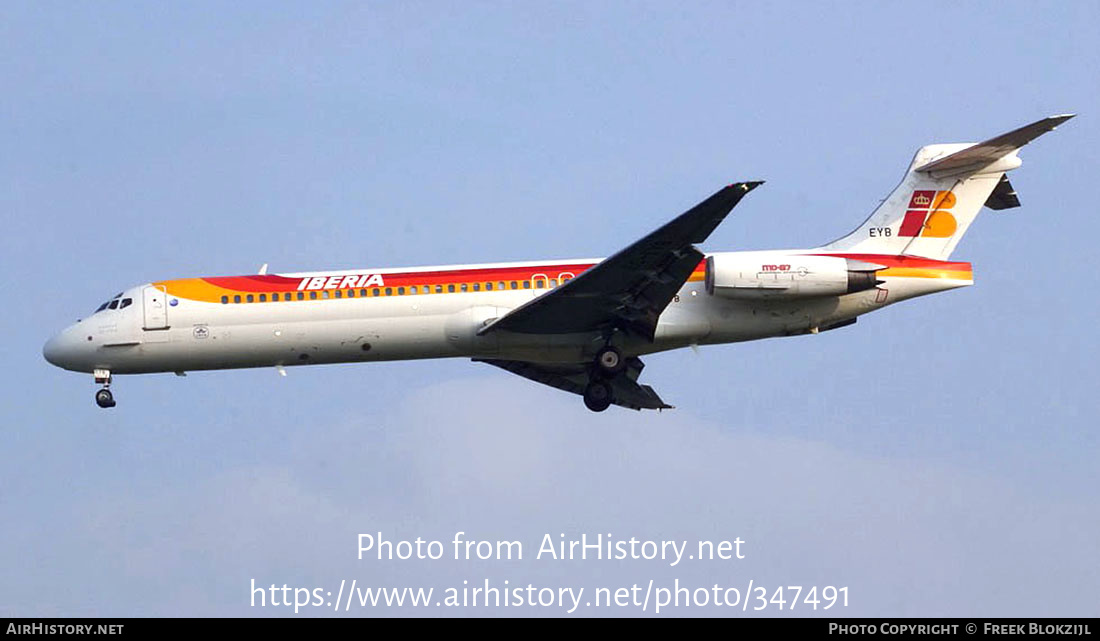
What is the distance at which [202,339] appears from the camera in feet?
110

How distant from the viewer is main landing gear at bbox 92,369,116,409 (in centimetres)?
3403

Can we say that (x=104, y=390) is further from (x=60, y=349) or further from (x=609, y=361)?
(x=609, y=361)

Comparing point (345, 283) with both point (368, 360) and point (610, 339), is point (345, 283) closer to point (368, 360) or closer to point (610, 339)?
point (368, 360)

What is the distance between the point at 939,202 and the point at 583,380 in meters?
8.61

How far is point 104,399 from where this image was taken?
3403 centimetres

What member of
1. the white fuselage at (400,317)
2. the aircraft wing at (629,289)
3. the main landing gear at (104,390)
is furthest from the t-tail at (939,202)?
the main landing gear at (104,390)

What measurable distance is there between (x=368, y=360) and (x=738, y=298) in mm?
7582

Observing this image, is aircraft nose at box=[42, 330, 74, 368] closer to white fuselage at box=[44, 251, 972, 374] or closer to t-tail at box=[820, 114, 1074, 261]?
white fuselage at box=[44, 251, 972, 374]

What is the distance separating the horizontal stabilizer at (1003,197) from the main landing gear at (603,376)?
27.6 ft

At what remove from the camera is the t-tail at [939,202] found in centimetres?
3406

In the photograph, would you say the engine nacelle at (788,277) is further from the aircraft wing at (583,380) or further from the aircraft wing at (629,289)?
the aircraft wing at (583,380)

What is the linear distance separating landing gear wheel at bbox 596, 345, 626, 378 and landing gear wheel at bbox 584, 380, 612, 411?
55 centimetres

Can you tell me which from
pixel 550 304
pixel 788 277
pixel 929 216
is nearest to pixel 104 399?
pixel 550 304
